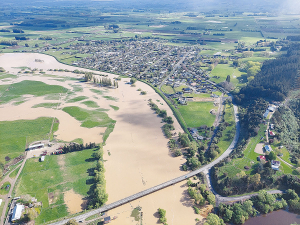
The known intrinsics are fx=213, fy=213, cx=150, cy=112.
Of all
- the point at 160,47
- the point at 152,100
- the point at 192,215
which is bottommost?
the point at 192,215

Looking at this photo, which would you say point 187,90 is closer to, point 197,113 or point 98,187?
point 197,113

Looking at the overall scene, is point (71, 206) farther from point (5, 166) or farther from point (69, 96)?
point (69, 96)

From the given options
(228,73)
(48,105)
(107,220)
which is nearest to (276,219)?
(107,220)

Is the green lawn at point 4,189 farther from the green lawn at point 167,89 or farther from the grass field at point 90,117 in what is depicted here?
the green lawn at point 167,89

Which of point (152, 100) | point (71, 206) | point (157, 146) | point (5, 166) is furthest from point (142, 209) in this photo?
point (152, 100)

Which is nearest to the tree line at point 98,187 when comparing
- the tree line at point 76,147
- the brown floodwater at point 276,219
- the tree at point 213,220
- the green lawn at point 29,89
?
the tree line at point 76,147

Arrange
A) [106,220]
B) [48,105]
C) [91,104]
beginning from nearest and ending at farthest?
1. [106,220]
2. [48,105]
3. [91,104]

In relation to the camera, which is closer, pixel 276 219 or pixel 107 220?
pixel 107 220
